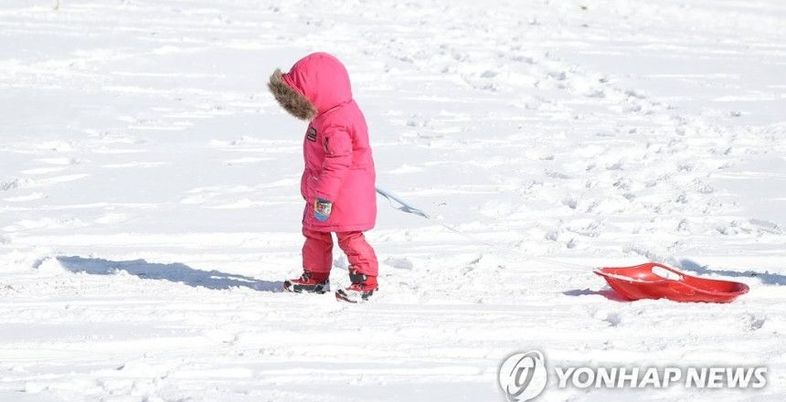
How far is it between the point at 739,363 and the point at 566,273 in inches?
68.6

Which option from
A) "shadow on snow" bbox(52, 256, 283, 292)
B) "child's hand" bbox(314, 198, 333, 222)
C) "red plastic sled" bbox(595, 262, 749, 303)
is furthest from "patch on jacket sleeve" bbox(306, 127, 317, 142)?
"red plastic sled" bbox(595, 262, 749, 303)

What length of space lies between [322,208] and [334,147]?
292mm

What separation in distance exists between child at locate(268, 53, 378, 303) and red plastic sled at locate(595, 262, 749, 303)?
1.13m

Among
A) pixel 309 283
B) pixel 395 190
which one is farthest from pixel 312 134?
pixel 395 190

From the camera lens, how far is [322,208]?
482 cm

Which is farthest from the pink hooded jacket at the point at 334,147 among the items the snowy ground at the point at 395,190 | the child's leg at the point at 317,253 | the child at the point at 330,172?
the snowy ground at the point at 395,190

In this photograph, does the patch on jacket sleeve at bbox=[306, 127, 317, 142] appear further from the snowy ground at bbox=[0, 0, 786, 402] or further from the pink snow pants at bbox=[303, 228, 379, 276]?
the snowy ground at bbox=[0, 0, 786, 402]

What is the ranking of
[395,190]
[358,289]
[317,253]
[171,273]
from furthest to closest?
[395,190], [171,273], [317,253], [358,289]

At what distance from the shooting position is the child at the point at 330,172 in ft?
15.6

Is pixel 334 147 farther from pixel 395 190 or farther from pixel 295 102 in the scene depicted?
pixel 395 190

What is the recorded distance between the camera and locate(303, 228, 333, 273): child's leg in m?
5.09

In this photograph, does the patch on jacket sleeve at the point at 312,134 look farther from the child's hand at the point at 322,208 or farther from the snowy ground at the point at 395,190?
the snowy ground at the point at 395,190

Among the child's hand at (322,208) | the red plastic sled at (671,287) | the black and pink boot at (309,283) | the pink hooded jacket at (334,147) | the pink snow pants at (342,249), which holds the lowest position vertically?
the black and pink boot at (309,283)

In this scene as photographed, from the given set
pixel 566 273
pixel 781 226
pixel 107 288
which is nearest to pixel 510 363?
pixel 566 273
